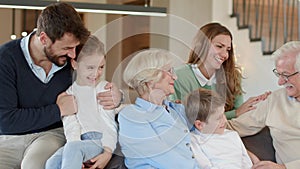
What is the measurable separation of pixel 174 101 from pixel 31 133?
0.72m

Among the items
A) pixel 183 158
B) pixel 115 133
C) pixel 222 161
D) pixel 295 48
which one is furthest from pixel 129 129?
pixel 295 48

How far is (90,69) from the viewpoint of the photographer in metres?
2.30

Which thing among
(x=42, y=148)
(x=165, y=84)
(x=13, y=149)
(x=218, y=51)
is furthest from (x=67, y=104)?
(x=218, y=51)

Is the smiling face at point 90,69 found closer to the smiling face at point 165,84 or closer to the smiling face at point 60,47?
the smiling face at point 60,47

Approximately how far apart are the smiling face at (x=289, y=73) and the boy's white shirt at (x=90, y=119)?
2.84 feet

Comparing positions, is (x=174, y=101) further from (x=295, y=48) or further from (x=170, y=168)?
(x=295, y=48)

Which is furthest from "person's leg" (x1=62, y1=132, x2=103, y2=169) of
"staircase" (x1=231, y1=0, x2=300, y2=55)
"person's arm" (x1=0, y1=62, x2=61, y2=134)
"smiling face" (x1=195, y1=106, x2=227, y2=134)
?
"staircase" (x1=231, y1=0, x2=300, y2=55)

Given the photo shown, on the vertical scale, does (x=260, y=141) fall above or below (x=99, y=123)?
below

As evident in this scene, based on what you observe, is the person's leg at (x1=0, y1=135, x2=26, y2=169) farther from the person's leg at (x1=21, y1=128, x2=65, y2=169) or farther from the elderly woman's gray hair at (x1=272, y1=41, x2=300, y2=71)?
the elderly woman's gray hair at (x1=272, y1=41, x2=300, y2=71)

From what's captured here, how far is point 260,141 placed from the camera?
264cm

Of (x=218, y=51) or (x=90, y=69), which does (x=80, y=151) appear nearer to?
(x=90, y=69)

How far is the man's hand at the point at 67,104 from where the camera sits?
2324mm

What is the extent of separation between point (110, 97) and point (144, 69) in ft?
0.80

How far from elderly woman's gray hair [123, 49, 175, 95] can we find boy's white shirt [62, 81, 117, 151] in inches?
7.3
